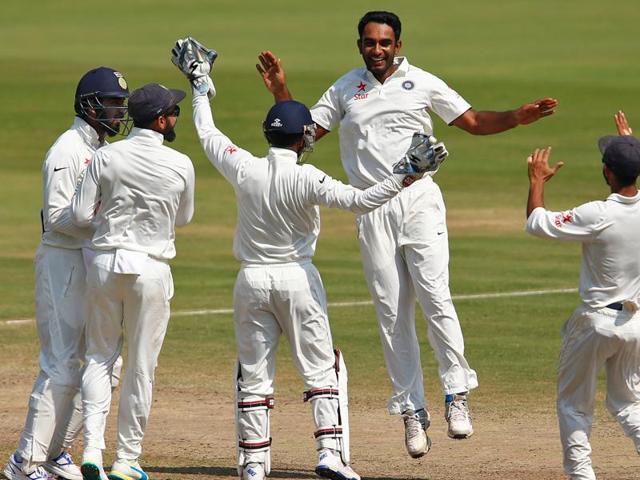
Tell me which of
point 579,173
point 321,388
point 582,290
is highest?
point 582,290

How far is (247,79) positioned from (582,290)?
30831 mm

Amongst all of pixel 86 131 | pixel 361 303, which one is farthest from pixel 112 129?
pixel 361 303

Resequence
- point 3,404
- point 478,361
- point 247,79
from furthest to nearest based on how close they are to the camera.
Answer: point 247,79, point 478,361, point 3,404

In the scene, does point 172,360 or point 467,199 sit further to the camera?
point 467,199

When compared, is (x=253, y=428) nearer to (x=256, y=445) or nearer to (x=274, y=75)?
(x=256, y=445)

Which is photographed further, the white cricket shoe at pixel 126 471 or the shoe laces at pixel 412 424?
the shoe laces at pixel 412 424

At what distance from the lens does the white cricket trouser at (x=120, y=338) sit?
28.0 ft

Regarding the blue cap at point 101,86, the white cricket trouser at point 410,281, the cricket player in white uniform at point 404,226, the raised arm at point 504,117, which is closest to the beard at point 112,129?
the blue cap at point 101,86

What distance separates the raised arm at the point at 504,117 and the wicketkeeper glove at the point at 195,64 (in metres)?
1.64

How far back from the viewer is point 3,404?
11391mm

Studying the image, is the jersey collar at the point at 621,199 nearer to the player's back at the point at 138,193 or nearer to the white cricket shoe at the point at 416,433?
the white cricket shoe at the point at 416,433

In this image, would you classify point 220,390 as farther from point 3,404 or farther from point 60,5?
point 60,5

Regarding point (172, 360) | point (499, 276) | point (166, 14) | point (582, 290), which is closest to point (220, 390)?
point (172, 360)

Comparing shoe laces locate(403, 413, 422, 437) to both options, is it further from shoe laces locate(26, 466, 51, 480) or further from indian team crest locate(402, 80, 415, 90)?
shoe laces locate(26, 466, 51, 480)
